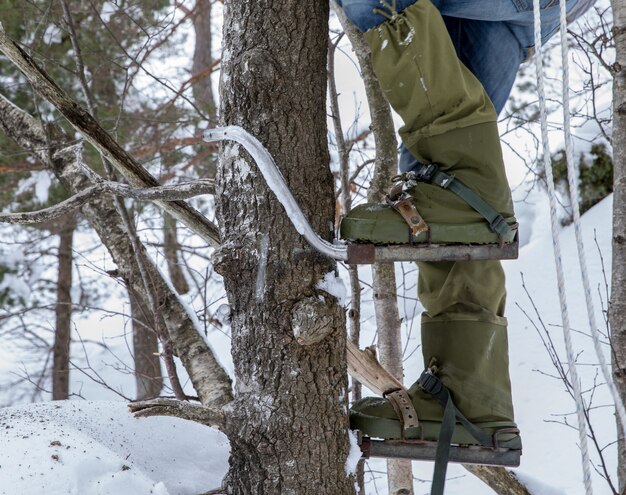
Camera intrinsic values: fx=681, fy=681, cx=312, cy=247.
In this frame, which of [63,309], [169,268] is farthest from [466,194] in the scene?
[63,309]

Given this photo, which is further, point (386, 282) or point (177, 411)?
point (386, 282)

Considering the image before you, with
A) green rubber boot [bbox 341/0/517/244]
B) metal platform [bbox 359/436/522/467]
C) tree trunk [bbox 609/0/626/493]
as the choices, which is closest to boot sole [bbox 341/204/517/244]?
green rubber boot [bbox 341/0/517/244]

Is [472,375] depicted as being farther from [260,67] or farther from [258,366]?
[260,67]

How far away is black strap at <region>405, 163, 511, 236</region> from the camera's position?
4.88 ft

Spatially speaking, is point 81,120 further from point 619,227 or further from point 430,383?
point 619,227

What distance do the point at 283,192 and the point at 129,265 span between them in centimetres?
152

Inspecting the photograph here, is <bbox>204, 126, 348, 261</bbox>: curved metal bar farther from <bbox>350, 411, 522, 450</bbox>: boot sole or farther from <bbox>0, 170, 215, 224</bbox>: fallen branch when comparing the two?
<bbox>350, 411, 522, 450</bbox>: boot sole

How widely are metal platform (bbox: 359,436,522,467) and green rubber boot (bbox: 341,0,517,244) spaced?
47cm

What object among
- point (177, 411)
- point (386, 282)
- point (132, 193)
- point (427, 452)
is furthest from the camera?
point (386, 282)

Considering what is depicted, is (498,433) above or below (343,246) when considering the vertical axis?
below

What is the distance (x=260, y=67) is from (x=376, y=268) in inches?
52.7

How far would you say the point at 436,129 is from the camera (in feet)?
4.97

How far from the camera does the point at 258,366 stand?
1.47 meters

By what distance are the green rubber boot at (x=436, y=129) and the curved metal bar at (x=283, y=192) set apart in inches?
1.9
